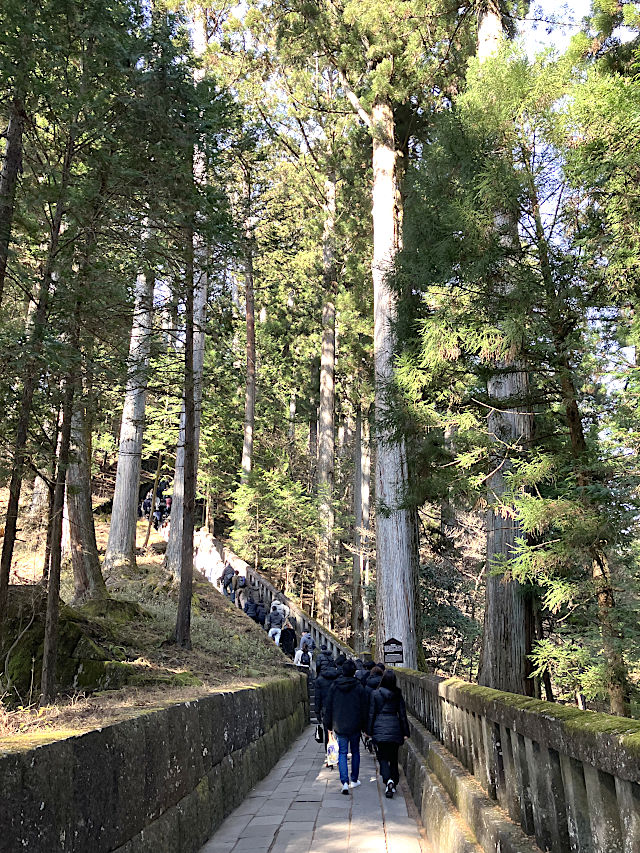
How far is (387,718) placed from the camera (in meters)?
7.23


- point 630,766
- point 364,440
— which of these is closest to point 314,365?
point 364,440

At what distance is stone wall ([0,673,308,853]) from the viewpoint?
2.52 meters

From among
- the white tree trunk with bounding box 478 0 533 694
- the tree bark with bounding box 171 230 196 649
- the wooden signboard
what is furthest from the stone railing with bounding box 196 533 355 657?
the white tree trunk with bounding box 478 0 533 694

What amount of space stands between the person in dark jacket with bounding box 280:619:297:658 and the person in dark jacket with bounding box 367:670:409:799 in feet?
31.0

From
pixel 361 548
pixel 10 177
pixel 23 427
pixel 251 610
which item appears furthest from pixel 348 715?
pixel 361 548

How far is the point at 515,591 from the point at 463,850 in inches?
238

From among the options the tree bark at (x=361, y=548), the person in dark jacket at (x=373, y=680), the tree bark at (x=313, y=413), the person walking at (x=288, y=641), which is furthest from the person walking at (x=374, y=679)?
the tree bark at (x=313, y=413)

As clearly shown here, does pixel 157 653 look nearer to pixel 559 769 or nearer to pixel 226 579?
pixel 559 769

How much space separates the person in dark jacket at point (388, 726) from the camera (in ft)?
23.1

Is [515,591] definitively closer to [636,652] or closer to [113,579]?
[636,652]

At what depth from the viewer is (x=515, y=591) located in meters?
9.42

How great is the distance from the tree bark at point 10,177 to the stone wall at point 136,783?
442cm

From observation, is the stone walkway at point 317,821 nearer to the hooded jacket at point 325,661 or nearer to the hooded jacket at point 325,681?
the hooded jacket at point 325,681

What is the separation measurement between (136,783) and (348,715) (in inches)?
175
